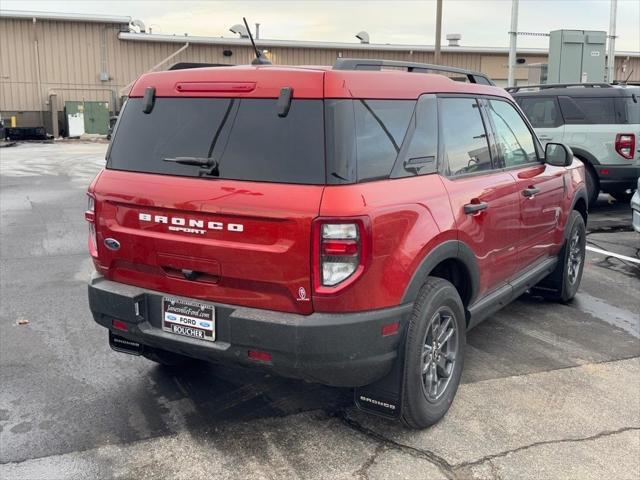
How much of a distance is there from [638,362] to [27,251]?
6.64 meters

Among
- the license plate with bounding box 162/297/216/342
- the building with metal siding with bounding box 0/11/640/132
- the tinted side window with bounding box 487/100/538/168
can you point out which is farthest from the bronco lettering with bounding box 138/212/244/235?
the building with metal siding with bounding box 0/11/640/132

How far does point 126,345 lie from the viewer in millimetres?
3908

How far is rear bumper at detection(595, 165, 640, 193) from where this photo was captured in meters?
10.4

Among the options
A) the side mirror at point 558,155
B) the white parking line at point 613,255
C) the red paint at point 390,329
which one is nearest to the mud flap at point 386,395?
the red paint at point 390,329

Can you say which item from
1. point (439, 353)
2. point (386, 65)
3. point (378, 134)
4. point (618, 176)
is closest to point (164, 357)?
point (439, 353)

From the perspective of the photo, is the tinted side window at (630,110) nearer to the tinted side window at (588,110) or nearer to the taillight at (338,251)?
the tinted side window at (588,110)

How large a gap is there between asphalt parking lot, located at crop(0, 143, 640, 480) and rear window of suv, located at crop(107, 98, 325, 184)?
112cm

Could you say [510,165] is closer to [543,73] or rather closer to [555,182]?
[555,182]

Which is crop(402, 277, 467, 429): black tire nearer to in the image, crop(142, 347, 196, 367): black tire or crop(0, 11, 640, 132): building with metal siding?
crop(142, 347, 196, 367): black tire

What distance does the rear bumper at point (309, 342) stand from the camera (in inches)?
118

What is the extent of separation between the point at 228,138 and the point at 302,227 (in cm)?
67

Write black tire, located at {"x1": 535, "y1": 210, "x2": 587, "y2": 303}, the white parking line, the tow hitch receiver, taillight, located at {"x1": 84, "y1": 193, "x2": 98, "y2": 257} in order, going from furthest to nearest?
the white parking line → black tire, located at {"x1": 535, "y1": 210, "x2": 587, "y2": 303} → the tow hitch receiver → taillight, located at {"x1": 84, "y1": 193, "x2": 98, "y2": 257}

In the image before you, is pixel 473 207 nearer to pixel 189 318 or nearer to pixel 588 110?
pixel 189 318

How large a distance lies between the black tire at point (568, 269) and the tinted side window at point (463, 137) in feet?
5.96
